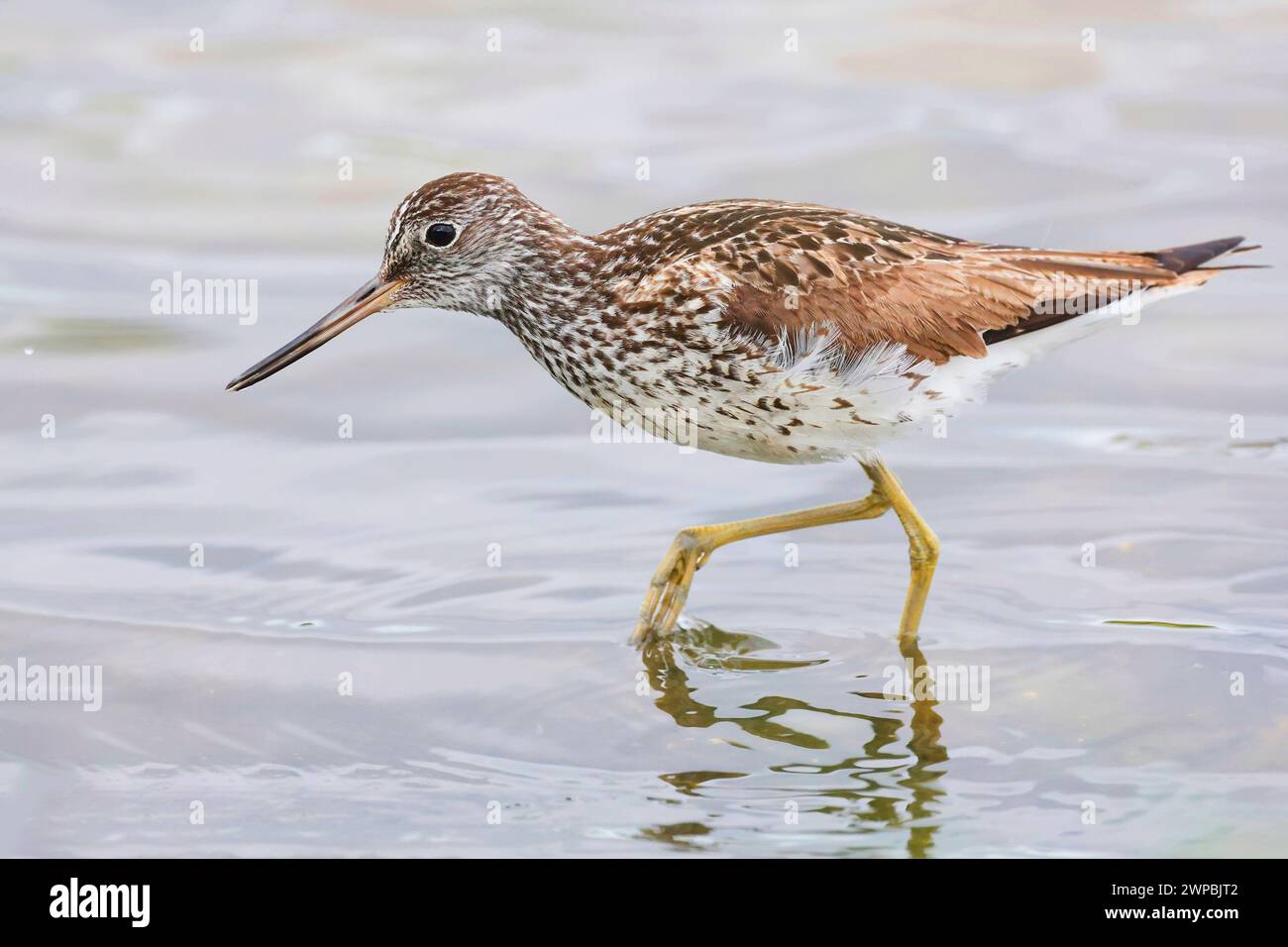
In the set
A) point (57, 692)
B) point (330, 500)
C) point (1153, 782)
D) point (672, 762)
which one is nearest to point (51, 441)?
point (330, 500)

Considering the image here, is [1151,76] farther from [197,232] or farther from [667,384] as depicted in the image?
[667,384]

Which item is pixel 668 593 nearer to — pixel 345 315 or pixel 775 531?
pixel 775 531

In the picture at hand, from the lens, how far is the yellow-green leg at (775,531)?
917 centimetres

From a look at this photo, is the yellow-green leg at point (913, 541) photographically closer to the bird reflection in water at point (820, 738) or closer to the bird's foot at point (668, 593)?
the bird reflection in water at point (820, 738)

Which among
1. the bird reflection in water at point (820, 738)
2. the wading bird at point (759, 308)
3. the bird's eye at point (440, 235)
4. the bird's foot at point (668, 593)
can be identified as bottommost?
the bird reflection in water at point (820, 738)

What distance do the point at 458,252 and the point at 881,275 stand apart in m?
2.14

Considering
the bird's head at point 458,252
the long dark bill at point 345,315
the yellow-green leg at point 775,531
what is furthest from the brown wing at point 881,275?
the long dark bill at point 345,315

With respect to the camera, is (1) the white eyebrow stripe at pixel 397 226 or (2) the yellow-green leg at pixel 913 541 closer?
(1) the white eyebrow stripe at pixel 397 226

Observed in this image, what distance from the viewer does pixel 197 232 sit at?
1526 centimetres

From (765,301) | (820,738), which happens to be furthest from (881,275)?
(820,738)

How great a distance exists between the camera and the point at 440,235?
9219mm

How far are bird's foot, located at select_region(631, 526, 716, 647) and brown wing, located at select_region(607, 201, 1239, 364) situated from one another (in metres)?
1.35

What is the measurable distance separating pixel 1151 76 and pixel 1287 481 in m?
7.14

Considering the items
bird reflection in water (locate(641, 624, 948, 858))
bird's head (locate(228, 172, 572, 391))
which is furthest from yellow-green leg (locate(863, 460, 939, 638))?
bird's head (locate(228, 172, 572, 391))
